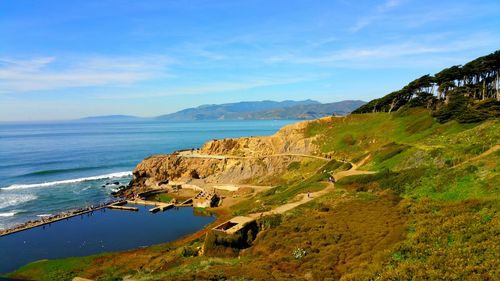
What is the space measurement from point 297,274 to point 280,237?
6845mm

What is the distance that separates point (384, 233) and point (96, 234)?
44.4 m

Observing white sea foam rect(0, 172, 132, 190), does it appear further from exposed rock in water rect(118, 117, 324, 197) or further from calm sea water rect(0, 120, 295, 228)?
exposed rock in water rect(118, 117, 324, 197)

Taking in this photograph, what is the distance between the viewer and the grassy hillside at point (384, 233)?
761 inches

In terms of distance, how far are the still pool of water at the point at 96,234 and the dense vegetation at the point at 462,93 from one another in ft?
140

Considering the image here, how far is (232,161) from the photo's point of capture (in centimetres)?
8750

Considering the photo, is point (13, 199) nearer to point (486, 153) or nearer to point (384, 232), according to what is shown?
point (384, 232)

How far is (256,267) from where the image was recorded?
24078 mm

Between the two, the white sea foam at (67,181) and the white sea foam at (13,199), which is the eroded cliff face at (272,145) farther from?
the white sea foam at (13,199)

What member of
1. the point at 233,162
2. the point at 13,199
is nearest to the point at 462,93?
the point at 233,162

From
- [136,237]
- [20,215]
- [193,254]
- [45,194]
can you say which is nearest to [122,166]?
[45,194]

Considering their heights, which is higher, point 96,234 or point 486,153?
point 486,153

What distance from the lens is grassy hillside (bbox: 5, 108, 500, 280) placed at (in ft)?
63.4

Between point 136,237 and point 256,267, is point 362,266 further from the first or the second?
point 136,237

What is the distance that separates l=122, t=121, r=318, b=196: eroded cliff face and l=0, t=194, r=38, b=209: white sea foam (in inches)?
791
